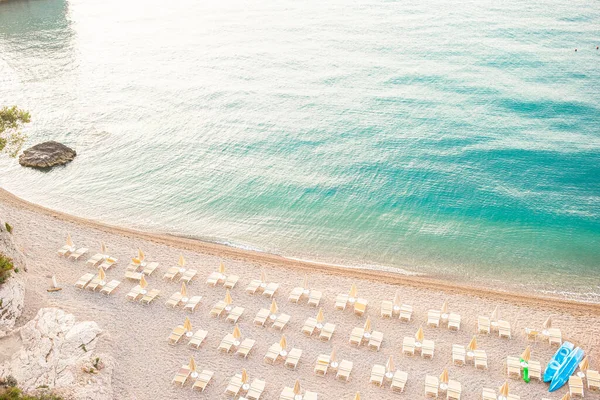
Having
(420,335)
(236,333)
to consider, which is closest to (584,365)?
(420,335)

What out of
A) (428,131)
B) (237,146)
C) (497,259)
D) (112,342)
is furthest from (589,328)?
(237,146)

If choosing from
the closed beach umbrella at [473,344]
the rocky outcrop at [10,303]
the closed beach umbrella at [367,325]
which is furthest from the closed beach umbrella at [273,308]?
the rocky outcrop at [10,303]

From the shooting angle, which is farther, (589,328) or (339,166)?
(339,166)

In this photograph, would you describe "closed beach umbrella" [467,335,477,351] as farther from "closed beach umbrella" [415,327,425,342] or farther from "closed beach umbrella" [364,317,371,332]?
"closed beach umbrella" [364,317,371,332]

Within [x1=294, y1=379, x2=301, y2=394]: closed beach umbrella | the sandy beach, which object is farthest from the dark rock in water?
[x1=294, y1=379, x2=301, y2=394]: closed beach umbrella

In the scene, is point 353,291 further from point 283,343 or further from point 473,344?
point 473,344

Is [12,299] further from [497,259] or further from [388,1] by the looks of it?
[388,1]
